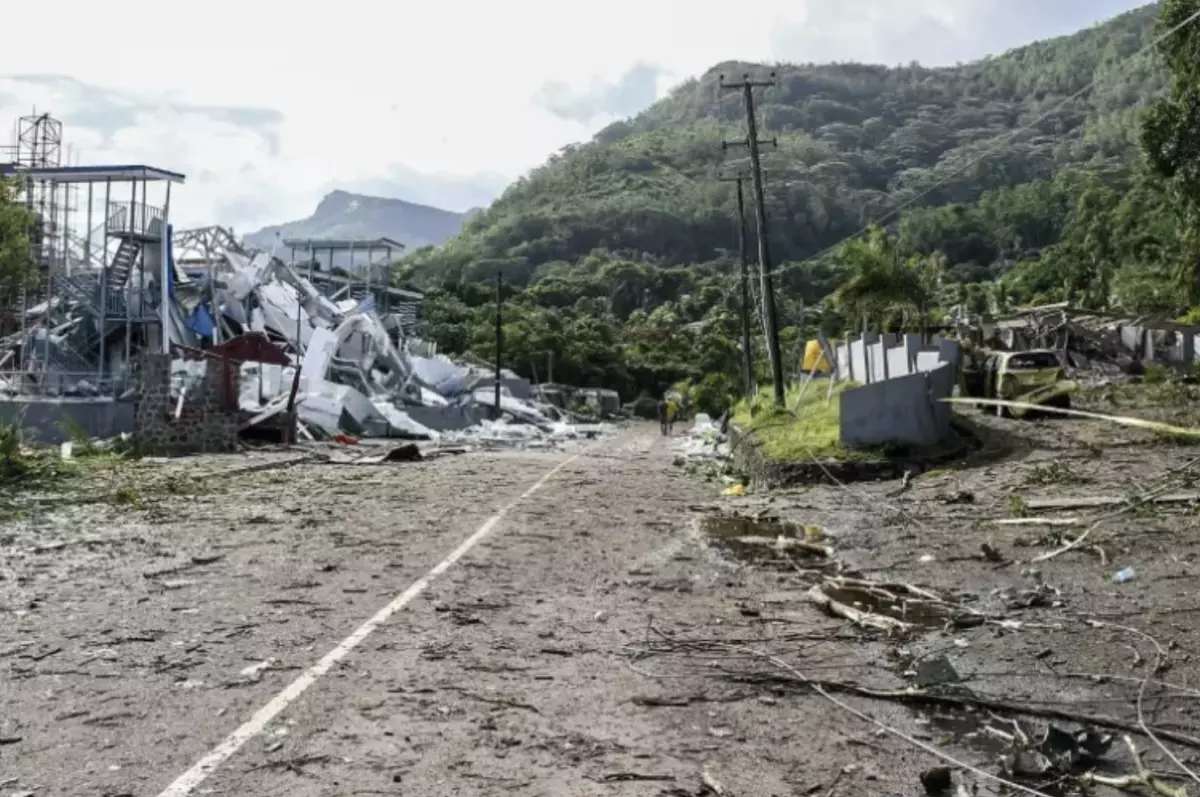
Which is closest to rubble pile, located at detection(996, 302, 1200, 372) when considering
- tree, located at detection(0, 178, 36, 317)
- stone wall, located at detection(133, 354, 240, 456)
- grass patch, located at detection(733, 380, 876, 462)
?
grass patch, located at detection(733, 380, 876, 462)

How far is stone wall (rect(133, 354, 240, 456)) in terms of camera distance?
29.0 meters

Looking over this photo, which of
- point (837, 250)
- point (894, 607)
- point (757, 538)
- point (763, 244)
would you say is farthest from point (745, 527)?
point (837, 250)

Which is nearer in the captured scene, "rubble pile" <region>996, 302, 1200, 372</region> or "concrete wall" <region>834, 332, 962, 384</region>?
"concrete wall" <region>834, 332, 962, 384</region>

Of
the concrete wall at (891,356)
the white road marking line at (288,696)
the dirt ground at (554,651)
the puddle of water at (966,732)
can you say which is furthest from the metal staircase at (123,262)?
the puddle of water at (966,732)

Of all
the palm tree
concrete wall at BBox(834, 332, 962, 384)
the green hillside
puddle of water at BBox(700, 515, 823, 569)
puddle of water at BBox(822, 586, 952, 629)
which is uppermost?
the green hillside

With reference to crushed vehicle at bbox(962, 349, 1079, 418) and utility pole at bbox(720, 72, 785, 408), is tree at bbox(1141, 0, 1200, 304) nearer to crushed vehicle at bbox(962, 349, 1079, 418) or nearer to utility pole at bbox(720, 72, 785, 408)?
crushed vehicle at bbox(962, 349, 1079, 418)

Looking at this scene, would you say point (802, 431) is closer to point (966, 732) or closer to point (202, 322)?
point (966, 732)

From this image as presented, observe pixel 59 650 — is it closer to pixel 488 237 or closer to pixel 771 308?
pixel 771 308

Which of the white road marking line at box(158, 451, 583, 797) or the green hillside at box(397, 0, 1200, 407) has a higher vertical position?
the green hillside at box(397, 0, 1200, 407)

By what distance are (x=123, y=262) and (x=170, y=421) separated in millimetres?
14551

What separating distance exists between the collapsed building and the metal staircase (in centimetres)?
5

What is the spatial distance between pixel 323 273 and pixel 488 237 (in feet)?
346

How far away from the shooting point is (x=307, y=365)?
4484 centimetres

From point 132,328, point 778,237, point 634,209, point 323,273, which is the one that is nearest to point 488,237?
point 634,209
